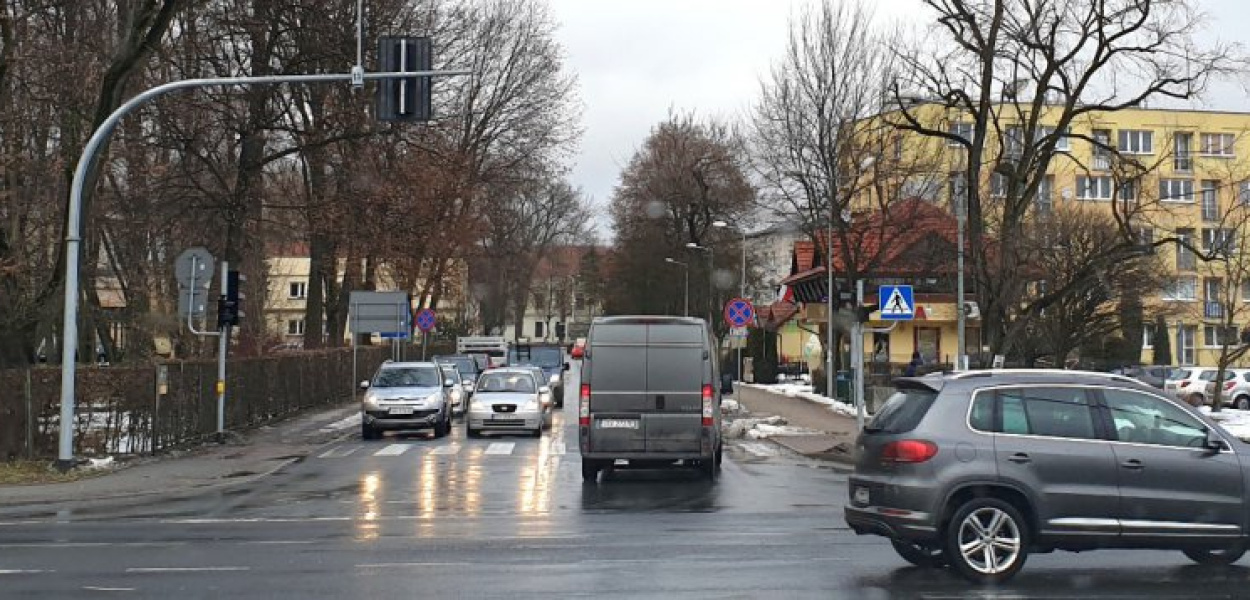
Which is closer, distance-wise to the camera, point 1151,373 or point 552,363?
point 552,363

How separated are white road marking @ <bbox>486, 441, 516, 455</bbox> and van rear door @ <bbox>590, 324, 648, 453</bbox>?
20.2 ft

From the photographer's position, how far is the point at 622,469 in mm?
20047

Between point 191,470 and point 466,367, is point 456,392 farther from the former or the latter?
point 191,470

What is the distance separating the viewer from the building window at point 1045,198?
1660 inches

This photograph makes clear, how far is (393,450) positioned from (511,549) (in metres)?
13.0

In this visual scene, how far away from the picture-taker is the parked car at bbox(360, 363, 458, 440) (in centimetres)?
2636

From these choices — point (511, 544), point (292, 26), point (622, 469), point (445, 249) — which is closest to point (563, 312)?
point (445, 249)

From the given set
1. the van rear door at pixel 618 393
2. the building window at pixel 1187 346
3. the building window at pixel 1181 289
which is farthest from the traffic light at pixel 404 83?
the building window at pixel 1187 346

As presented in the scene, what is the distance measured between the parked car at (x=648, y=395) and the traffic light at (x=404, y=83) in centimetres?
401

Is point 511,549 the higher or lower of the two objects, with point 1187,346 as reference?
lower

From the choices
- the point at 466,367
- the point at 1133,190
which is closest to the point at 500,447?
the point at 1133,190

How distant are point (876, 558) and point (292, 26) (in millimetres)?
22271

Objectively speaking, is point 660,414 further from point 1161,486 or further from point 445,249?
point 445,249

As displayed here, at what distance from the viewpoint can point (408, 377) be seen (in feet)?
90.9
